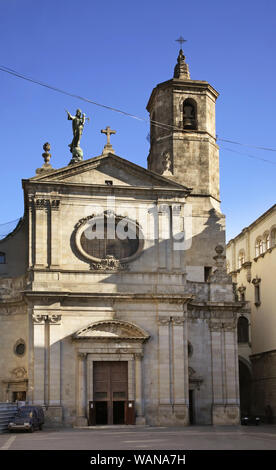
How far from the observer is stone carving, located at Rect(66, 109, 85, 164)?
45438mm

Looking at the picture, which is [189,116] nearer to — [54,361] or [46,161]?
[46,161]

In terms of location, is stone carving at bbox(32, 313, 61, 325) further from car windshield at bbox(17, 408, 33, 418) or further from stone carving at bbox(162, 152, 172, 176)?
stone carving at bbox(162, 152, 172, 176)

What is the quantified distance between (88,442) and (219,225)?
22796mm

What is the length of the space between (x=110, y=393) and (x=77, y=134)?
15937mm

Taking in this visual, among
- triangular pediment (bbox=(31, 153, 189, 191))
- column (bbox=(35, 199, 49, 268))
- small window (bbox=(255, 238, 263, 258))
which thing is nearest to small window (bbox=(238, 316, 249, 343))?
small window (bbox=(255, 238, 263, 258))

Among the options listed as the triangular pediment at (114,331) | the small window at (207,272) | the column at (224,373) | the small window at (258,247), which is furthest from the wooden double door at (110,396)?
the small window at (258,247)

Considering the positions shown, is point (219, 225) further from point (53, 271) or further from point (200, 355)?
point (53, 271)

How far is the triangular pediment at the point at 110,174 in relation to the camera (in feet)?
142

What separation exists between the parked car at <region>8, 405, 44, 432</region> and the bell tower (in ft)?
60.3

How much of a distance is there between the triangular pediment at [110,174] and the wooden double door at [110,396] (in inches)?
414

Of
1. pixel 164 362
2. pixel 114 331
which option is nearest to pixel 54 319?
pixel 114 331

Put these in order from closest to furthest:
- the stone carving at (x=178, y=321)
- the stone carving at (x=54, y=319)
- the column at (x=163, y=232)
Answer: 1. the stone carving at (x=54, y=319)
2. the stone carving at (x=178, y=321)
3. the column at (x=163, y=232)

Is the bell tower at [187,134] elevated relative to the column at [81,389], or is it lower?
elevated

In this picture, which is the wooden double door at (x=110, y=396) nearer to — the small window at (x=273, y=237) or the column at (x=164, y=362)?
the column at (x=164, y=362)
